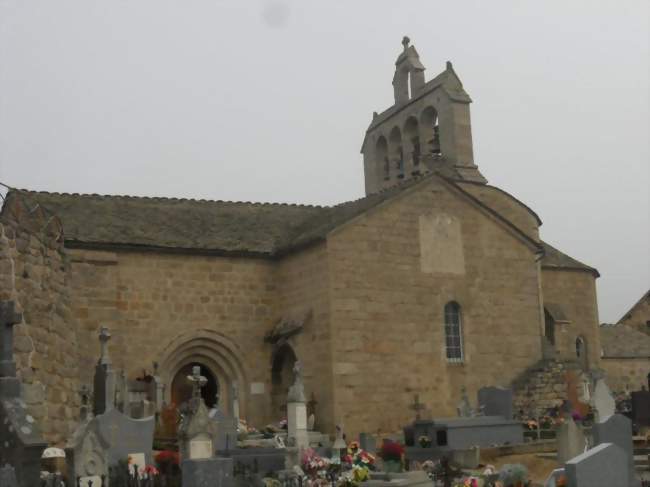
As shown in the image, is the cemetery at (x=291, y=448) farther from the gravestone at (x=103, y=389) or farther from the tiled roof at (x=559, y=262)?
the tiled roof at (x=559, y=262)

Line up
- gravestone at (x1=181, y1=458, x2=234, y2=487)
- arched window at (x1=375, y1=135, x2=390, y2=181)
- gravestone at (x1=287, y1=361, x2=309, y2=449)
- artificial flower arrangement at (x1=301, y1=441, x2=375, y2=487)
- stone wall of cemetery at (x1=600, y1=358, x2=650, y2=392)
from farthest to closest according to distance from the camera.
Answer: stone wall of cemetery at (x1=600, y1=358, x2=650, y2=392) → arched window at (x1=375, y1=135, x2=390, y2=181) → gravestone at (x1=287, y1=361, x2=309, y2=449) → artificial flower arrangement at (x1=301, y1=441, x2=375, y2=487) → gravestone at (x1=181, y1=458, x2=234, y2=487)

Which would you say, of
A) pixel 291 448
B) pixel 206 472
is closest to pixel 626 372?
pixel 291 448

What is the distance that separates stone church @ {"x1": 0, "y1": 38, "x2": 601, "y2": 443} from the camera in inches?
944

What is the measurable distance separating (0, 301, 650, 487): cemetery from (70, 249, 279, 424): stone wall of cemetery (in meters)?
1.55

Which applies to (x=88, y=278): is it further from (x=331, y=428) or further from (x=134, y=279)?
(x=331, y=428)

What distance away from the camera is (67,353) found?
64.3 ft

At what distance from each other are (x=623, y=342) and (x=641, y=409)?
20.0 m

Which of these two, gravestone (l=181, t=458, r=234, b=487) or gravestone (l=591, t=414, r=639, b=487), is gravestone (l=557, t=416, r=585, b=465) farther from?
gravestone (l=181, t=458, r=234, b=487)

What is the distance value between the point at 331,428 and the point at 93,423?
9465 mm

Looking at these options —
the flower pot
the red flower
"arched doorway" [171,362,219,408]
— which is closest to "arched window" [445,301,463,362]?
"arched doorway" [171,362,219,408]

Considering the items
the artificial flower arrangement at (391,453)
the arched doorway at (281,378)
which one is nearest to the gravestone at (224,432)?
the artificial flower arrangement at (391,453)

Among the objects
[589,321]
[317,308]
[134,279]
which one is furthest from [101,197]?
[589,321]

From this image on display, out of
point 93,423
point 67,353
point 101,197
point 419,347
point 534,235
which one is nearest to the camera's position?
point 93,423

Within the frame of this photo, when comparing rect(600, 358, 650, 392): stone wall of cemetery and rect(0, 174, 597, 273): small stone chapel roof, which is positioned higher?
rect(0, 174, 597, 273): small stone chapel roof
